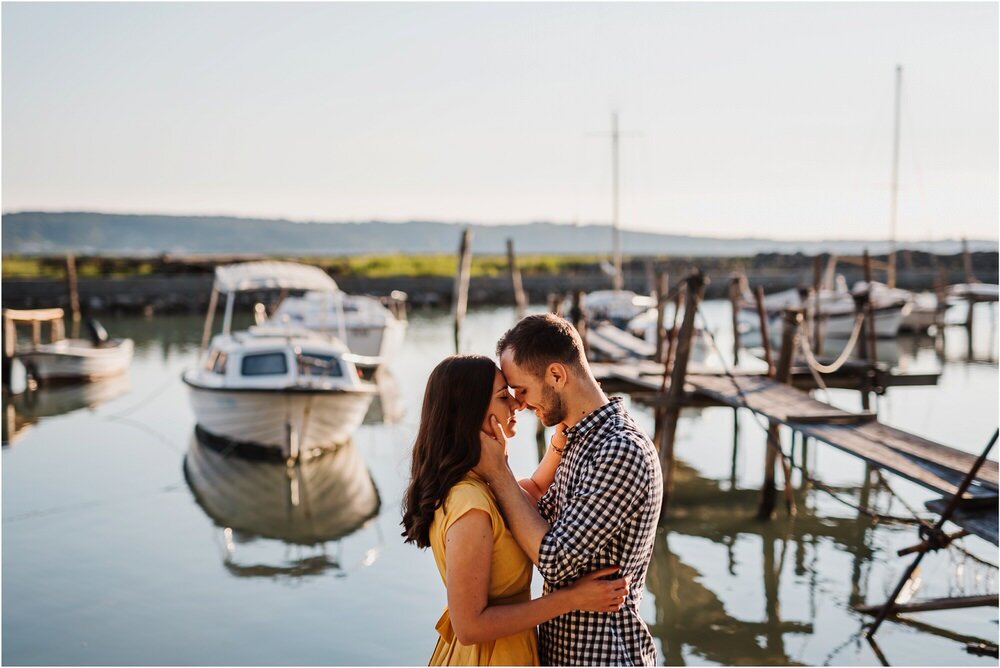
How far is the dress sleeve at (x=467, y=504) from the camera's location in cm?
317

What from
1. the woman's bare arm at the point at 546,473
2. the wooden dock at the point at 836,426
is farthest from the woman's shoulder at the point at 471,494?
the wooden dock at the point at 836,426

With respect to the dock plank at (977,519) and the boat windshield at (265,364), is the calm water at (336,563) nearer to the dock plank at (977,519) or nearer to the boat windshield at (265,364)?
the boat windshield at (265,364)

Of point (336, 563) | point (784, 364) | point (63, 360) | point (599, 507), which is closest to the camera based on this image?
point (599, 507)

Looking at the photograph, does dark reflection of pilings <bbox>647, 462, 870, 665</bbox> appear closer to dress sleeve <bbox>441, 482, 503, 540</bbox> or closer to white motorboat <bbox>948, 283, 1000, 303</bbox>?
dress sleeve <bbox>441, 482, 503, 540</bbox>

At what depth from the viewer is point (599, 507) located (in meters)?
3.11

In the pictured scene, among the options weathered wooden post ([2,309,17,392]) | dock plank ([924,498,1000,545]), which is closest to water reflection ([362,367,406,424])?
weathered wooden post ([2,309,17,392])

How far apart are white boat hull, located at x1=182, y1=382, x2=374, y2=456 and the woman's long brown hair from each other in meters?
14.4

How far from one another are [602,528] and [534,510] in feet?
0.81

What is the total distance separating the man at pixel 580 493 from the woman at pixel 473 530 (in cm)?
6

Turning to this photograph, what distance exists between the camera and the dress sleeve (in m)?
3.17

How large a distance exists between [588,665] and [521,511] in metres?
0.61

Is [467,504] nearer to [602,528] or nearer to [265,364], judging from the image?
[602,528]

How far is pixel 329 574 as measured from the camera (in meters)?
11.9

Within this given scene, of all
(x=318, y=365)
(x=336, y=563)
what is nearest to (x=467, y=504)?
(x=336, y=563)
